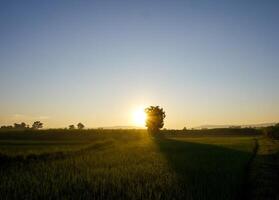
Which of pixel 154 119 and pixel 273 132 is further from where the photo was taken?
pixel 154 119

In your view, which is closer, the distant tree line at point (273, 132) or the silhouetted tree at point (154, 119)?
the distant tree line at point (273, 132)

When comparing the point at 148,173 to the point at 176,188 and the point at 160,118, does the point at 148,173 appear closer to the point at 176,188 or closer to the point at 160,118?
the point at 176,188

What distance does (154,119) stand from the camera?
14088 centimetres

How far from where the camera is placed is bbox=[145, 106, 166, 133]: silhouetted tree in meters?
139

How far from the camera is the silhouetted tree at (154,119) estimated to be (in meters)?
139

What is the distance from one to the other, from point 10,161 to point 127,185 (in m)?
15.3

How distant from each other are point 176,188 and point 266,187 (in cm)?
557

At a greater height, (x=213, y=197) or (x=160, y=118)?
(x=160, y=118)

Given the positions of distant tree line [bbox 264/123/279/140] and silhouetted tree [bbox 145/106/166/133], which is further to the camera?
silhouetted tree [bbox 145/106/166/133]

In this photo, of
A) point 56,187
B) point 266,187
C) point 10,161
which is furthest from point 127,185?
point 10,161

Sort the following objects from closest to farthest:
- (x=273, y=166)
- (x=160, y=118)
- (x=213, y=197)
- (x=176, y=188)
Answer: (x=213, y=197), (x=176, y=188), (x=273, y=166), (x=160, y=118)

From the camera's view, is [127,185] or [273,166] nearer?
[127,185]

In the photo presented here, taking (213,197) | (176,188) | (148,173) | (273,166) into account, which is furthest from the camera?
(273,166)

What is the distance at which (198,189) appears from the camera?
16969mm
